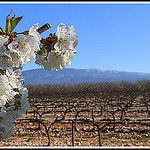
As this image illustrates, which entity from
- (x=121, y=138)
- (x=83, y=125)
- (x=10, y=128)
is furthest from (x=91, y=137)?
(x=10, y=128)

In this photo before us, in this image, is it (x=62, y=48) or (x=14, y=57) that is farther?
(x=62, y=48)

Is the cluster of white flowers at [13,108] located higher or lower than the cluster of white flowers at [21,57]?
lower

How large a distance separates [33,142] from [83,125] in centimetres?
281

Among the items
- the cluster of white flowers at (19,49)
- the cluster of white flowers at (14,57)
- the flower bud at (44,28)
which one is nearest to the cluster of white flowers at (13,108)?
the cluster of white flowers at (14,57)

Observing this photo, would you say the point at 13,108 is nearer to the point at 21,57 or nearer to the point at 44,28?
the point at 21,57

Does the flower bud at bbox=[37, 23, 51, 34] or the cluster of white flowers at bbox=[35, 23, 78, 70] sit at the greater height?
the flower bud at bbox=[37, 23, 51, 34]

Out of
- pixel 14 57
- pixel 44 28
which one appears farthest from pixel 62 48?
pixel 14 57

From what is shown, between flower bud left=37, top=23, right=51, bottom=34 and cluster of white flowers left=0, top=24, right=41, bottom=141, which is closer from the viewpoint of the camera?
cluster of white flowers left=0, top=24, right=41, bottom=141

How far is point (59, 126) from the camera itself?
29.3ft

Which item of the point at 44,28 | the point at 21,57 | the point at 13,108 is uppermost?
the point at 44,28

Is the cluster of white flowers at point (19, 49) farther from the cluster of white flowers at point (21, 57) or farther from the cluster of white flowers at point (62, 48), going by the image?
the cluster of white flowers at point (62, 48)

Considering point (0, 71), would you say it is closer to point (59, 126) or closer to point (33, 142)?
point (33, 142)

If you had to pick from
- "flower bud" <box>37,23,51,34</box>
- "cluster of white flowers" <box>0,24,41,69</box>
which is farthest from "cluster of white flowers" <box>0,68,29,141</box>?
"flower bud" <box>37,23,51,34</box>

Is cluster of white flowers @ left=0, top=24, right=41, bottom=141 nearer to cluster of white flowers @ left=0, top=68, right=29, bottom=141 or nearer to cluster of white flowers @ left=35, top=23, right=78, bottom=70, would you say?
cluster of white flowers @ left=0, top=68, right=29, bottom=141
